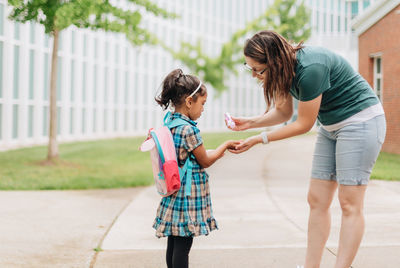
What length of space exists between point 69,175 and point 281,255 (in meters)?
5.93

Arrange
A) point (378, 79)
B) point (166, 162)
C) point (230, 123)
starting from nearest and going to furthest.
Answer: point (166, 162) → point (230, 123) → point (378, 79)

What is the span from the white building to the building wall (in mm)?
895

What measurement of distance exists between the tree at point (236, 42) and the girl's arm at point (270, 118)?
805 inches

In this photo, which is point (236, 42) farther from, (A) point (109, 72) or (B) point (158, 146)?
(B) point (158, 146)

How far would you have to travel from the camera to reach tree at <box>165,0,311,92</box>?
931 inches

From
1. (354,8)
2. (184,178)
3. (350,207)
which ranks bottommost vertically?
(350,207)

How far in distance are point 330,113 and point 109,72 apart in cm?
1726

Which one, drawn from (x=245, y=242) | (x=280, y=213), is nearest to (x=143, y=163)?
(x=280, y=213)

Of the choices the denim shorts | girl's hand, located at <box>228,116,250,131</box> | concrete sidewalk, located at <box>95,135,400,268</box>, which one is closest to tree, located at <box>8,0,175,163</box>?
concrete sidewalk, located at <box>95,135,400,268</box>

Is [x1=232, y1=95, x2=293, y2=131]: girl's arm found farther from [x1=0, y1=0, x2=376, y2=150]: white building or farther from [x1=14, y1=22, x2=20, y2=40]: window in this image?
[x1=14, y1=22, x2=20, y2=40]: window

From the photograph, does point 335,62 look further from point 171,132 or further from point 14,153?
point 14,153

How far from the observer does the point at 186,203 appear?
2787 millimetres

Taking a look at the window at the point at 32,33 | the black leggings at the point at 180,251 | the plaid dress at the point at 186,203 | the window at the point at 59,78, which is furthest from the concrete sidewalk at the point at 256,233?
the window at the point at 59,78

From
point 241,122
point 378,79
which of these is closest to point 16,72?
point 378,79
